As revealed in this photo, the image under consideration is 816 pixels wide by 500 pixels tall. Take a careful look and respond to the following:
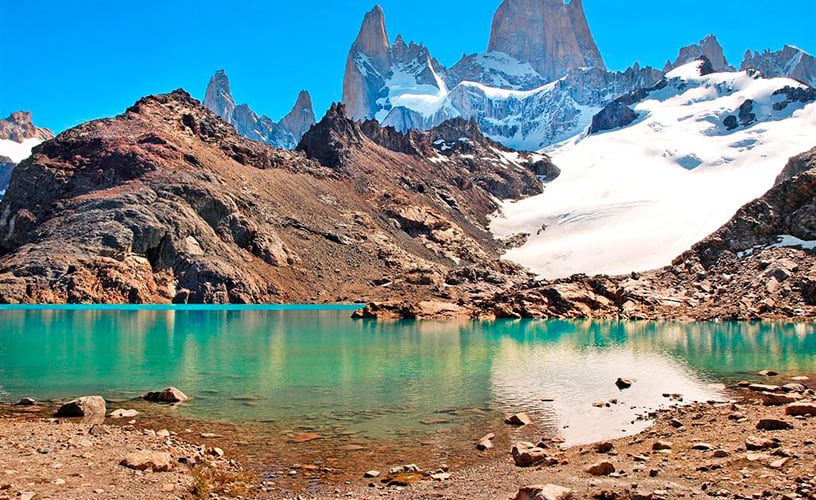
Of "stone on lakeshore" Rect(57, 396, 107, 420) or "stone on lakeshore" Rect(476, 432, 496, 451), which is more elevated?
"stone on lakeshore" Rect(57, 396, 107, 420)

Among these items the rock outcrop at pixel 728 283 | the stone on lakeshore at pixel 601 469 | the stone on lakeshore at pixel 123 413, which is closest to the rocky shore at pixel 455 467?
the stone on lakeshore at pixel 601 469

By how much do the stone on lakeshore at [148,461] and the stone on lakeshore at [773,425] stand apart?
559 inches

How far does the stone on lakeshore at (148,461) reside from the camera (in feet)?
46.8

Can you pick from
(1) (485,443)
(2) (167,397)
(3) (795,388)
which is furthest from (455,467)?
(3) (795,388)

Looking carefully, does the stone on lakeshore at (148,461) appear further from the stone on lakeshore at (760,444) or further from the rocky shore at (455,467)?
the stone on lakeshore at (760,444)

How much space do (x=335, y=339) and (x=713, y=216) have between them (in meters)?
151

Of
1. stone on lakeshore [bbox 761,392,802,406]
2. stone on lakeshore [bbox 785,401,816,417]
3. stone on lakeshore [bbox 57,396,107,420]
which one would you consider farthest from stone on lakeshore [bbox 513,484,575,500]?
stone on lakeshore [bbox 57,396,107,420]

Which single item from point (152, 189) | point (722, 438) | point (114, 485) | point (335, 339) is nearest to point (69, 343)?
point (335, 339)

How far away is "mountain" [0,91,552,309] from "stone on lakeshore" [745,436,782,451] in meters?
76.4

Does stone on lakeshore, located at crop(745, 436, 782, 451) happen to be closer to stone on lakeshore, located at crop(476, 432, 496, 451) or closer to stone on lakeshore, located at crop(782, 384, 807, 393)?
stone on lakeshore, located at crop(476, 432, 496, 451)

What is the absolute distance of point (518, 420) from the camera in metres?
20.6

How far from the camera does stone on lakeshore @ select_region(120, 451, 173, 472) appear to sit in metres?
14.3

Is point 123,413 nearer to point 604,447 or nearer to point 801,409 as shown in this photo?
point 604,447

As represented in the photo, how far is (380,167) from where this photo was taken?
18275cm
